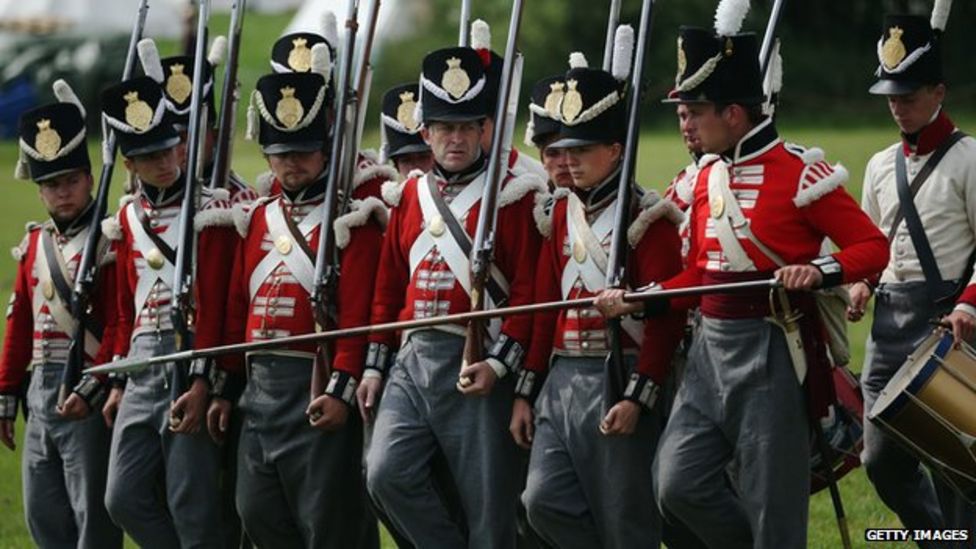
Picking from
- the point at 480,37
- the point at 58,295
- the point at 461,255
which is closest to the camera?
the point at 461,255

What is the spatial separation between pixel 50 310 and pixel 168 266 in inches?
34.6

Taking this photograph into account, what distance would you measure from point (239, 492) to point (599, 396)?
1.78m

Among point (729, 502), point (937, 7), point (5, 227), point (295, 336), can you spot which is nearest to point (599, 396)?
point (729, 502)

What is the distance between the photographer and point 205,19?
979 cm

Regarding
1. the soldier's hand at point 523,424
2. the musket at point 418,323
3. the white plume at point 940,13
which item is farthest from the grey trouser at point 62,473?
the white plume at point 940,13

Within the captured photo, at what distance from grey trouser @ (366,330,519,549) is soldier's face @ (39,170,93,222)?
215 cm

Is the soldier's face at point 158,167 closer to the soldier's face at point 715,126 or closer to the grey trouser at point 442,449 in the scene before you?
the grey trouser at point 442,449

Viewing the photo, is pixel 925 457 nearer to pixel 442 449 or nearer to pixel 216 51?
pixel 442 449

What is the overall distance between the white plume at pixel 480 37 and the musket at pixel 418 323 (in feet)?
Result: 4.36

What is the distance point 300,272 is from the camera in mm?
9117

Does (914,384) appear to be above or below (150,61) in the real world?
below

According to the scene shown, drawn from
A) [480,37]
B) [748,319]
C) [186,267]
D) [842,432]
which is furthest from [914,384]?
[186,267]

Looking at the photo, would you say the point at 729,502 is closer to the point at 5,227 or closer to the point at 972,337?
the point at 972,337

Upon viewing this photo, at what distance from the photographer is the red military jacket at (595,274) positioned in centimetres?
832
